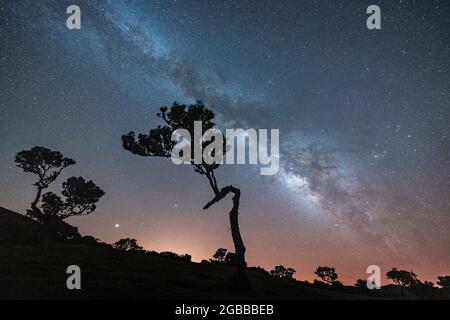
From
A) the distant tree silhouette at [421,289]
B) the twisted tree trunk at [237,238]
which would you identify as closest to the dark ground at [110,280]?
the twisted tree trunk at [237,238]

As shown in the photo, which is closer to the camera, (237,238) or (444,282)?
(237,238)

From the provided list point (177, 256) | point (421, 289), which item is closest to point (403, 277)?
→ point (421, 289)

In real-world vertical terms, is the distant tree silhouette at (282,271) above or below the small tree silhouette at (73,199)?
below

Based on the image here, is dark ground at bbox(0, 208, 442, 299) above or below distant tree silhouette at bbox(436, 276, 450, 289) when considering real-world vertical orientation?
above

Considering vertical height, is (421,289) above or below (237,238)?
below

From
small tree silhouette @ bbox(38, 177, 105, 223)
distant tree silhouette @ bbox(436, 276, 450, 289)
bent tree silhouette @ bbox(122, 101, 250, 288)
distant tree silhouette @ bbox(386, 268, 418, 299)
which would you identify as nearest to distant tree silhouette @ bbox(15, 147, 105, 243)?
small tree silhouette @ bbox(38, 177, 105, 223)

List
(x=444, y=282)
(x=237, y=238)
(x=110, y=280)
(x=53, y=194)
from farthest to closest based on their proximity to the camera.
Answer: (x=444, y=282)
(x=53, y=194)
(x=237, y=238)
(x=110, y=280)

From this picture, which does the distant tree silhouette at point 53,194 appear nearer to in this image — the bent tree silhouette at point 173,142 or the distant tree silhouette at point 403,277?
the bent tree silhouette at point 173,142

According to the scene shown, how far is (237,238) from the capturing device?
26.5m

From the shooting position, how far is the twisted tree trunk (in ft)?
81.0

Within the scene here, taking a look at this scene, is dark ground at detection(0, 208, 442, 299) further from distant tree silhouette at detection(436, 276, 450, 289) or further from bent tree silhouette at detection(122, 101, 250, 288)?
distant tree silhouette at detection(436, 276, 450, 289)

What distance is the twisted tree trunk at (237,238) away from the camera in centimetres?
2470

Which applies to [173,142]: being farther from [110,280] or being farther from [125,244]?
[125,244]
